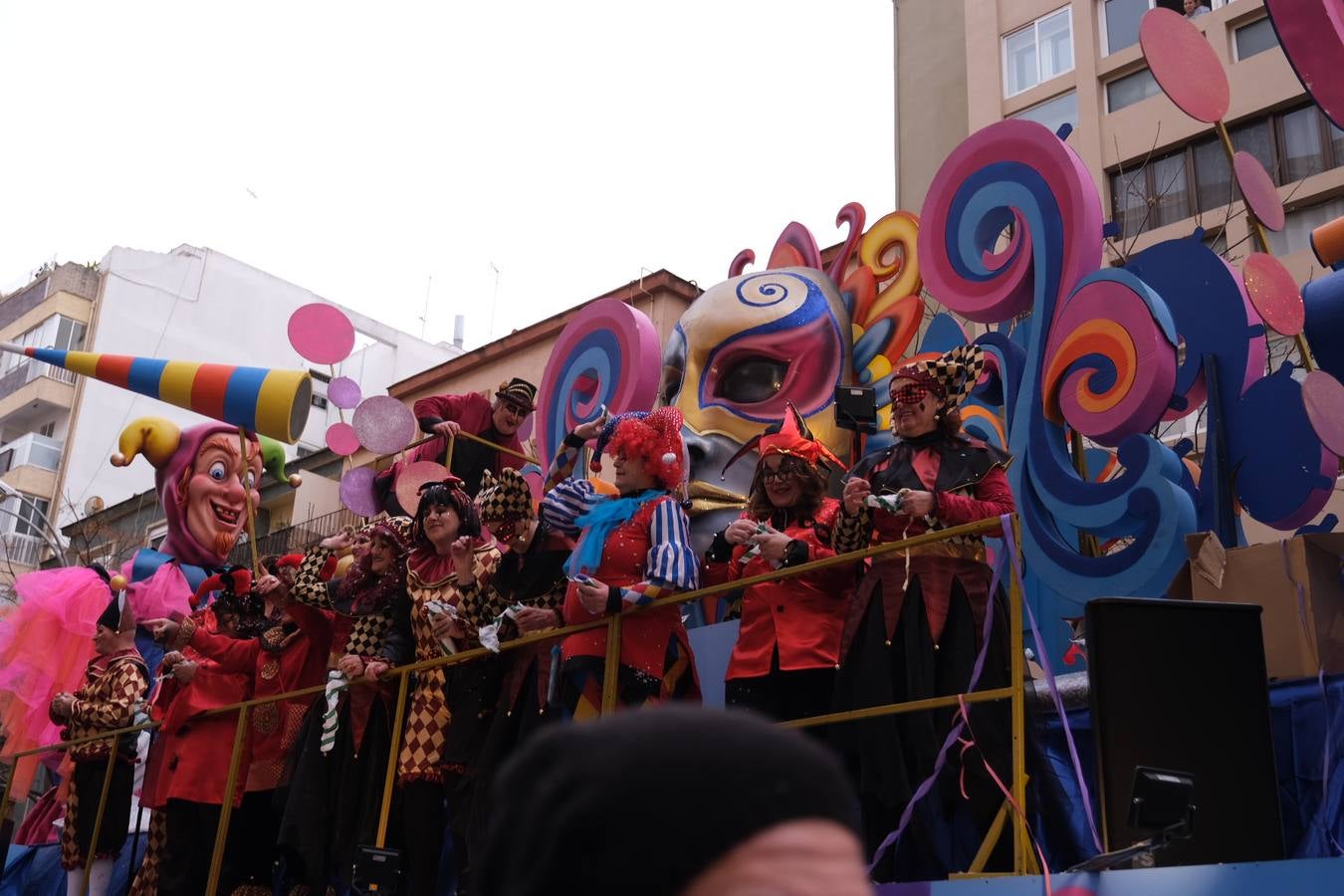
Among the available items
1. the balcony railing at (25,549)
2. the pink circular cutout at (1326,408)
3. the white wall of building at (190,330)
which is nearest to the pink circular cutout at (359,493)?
the pink circular cutout at (1326,408)

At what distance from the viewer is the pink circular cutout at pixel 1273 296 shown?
19.4 ft

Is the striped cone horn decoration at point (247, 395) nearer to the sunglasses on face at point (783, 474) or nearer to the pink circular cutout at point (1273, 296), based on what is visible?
the sunglasses on face at point (783, 474)

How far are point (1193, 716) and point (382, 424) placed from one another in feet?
19.5

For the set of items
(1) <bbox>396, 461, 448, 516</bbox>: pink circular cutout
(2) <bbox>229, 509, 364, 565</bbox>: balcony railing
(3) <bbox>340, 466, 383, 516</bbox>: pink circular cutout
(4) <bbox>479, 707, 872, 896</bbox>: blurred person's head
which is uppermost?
(2) <bbox>229, 509, 364, 565</bbox>: balcony railing

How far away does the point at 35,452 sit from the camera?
31969 mm

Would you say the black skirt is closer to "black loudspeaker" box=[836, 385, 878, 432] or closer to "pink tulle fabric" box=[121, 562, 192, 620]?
"black loudspeaker" box=[836, 385, 878, 432]

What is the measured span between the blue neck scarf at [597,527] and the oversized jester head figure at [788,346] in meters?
2.18

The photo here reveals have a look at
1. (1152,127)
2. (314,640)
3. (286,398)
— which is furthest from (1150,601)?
(1152,127)

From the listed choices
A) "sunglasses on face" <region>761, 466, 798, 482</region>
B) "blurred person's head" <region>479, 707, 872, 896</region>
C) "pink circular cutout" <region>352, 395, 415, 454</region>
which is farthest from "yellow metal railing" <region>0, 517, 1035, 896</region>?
"blurred person's head" <region>479, 707, 872, 896</region>

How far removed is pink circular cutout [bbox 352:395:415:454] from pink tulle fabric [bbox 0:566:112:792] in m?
2.16

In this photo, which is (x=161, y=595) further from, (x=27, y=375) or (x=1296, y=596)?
(x=27, y=375)

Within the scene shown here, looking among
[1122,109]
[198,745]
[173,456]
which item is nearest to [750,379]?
[198,745]

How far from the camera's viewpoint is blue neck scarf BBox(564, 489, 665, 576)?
5.42 meters

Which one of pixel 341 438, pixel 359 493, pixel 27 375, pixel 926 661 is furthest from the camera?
pixel 27 375
